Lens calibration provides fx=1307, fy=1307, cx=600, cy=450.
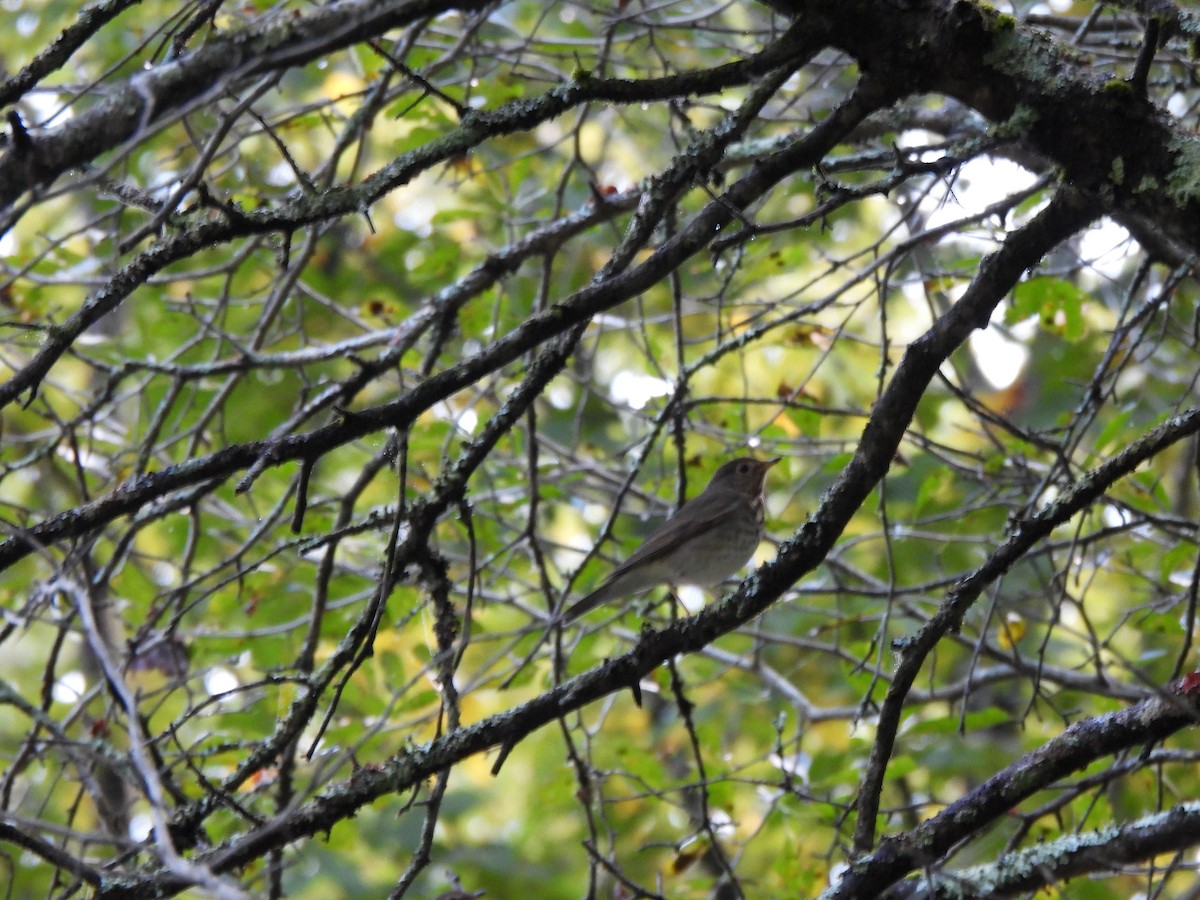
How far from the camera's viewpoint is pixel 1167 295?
4020 mm

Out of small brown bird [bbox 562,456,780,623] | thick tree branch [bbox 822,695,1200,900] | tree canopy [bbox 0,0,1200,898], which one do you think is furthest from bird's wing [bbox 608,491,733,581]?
thick tree branch [bbox 822,695,1200,900]

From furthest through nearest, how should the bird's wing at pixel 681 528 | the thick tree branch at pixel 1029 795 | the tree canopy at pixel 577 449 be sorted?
1. the bird's wing at pixel 681 528
2. the thick tree branch at pixel 1029 795
3. the tree canopy at pixel 577 449

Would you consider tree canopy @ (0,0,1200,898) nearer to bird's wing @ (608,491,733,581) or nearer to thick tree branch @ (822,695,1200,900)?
thick tree branch @ (822,695,1200,900)

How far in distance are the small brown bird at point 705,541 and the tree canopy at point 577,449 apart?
18 centimetres

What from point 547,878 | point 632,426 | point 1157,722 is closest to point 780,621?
point 632,426

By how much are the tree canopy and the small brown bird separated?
18cm

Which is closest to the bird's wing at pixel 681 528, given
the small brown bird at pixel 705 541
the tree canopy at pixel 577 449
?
the small brown bird at pixel 705 541

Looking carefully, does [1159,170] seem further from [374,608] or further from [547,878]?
[547,878]

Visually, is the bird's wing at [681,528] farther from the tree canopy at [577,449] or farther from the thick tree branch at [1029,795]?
the thick tree branch at [1029,795]

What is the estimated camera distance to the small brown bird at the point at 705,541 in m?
5.20

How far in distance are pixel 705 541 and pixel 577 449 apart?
848 mm

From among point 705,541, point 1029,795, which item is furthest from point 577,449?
point 1029,795

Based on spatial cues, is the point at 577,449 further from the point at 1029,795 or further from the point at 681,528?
the point at 1029,795

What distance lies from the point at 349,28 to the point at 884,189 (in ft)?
3.85
